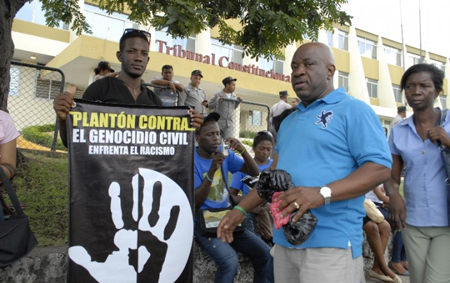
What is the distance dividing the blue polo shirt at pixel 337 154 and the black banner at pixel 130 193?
1023mm

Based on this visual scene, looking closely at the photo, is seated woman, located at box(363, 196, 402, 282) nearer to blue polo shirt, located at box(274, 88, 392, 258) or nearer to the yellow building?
blue polo shirt, located at box(274, 88, 392, 258)

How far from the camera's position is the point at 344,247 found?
195cm

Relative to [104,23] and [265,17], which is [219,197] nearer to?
[265,17]

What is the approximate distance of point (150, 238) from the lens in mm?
2779

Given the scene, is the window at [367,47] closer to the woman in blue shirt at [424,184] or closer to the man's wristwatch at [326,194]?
the woman in blue shirt at [424,184]

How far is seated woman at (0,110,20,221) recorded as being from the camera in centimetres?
278

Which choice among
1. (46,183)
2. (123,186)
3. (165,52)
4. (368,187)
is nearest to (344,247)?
(368,187)

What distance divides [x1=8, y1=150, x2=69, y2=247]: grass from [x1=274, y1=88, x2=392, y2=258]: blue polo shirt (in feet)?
8.73

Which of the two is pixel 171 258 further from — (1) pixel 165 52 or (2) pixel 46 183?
(1) pixel 165 52

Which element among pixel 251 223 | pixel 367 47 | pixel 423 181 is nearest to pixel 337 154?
pixel 423 181

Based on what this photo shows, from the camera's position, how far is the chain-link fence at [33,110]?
761 centimetres

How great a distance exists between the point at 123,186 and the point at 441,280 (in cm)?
223

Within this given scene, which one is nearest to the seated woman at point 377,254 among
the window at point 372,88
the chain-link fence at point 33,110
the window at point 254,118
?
the chain-link fence at point 33,110

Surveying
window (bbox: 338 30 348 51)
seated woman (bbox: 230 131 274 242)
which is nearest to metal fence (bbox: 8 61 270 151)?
seated woman (bbox: 230 131 274 242)
